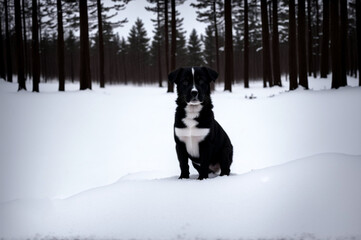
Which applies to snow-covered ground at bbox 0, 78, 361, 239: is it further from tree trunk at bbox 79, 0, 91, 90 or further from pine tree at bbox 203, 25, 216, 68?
pine tree at bbox 203, 25, 216, 68

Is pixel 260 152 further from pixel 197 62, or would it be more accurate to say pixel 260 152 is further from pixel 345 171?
pixel 197 62

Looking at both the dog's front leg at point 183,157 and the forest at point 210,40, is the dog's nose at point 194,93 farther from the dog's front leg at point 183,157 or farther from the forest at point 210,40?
the forest at point 210,40

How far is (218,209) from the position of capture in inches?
109

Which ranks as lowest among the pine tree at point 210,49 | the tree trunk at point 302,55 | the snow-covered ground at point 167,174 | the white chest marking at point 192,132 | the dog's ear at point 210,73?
the snow-covered ground at point 167,174

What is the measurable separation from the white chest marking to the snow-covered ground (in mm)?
444

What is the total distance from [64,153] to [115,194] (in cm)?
462

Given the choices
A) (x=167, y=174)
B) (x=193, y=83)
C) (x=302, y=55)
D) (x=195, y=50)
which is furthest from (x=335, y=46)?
(x=195, y=50)

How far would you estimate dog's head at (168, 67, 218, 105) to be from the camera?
3.56 m

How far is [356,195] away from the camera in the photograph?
2.64 m

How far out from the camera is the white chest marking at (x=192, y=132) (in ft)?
11.8

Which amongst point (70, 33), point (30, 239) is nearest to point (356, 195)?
point (30, 239)

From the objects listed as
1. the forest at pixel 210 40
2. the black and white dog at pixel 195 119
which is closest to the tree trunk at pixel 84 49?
the forest at pixel 210 40

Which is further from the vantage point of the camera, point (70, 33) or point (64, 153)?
point (70, 33)

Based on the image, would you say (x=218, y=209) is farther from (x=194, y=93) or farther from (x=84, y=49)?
(x=84, y=49)
